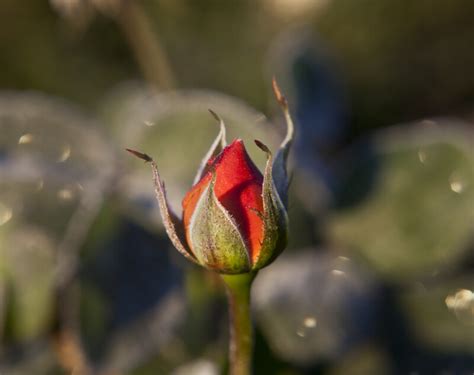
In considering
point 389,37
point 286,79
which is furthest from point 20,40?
point 286,79

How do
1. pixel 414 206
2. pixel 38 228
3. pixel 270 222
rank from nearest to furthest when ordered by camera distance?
1. pixel 270 222
2. pixel 38 228
3. pixel 414 206

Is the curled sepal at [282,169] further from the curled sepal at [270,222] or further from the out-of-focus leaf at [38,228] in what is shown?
the out-of-focus leaf at [38,228]

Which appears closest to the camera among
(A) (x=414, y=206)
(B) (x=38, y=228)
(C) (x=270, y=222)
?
(C) (x=270, y=222)

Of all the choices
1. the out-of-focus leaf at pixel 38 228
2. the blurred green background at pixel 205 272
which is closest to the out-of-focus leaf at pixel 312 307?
the blurred green background at pixel 205 272

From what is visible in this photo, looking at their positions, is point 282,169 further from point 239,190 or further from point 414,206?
point 414,206

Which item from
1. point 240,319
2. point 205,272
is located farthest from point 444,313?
point 240,319

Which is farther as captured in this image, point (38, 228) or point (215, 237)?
point (38, 228)

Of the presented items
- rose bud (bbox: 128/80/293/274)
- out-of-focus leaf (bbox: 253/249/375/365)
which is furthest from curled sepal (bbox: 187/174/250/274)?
out-of-focus leaf (bbox: 253/249/375/365)
